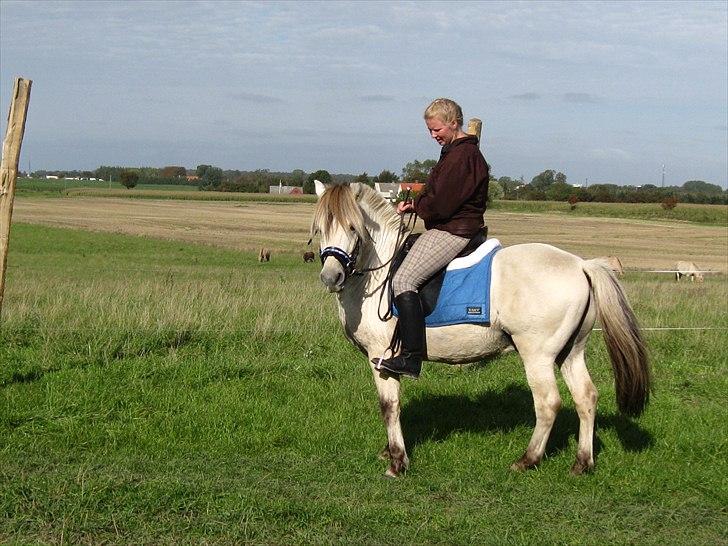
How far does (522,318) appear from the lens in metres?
6.62

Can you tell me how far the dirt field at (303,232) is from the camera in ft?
144

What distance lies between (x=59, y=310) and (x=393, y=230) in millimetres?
6017

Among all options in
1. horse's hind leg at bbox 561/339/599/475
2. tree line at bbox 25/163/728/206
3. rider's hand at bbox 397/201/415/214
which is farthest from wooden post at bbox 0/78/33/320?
tree line at bbox 25/163/728/206

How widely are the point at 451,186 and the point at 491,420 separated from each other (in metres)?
2.98

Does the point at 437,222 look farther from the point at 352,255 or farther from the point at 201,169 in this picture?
the point at 201,169

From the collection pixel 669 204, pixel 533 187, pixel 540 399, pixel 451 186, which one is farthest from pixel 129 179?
pixel 540 399

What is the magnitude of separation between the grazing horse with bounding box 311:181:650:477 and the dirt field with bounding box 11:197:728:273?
2878cm

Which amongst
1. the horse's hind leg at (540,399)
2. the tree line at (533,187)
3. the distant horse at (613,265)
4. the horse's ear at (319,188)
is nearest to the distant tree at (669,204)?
the tree line at (533,187)

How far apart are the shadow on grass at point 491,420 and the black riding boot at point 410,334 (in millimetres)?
1131

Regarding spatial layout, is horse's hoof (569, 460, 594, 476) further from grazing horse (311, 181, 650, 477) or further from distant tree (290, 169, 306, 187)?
distant tree (290, 169, 306, 187)

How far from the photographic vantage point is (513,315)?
21.8 ft

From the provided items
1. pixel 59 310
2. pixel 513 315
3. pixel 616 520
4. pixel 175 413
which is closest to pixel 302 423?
pixel 175 413

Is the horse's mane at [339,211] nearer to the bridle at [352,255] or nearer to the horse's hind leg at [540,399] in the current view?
the bridle at [352,255]

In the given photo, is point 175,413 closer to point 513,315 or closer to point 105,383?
point 105,383
